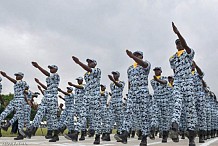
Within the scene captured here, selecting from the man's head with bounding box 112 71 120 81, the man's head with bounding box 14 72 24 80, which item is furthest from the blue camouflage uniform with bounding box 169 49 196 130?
the man's head with bounding box 14 72 24 80

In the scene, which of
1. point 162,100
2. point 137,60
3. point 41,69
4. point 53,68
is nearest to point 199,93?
point 162,100

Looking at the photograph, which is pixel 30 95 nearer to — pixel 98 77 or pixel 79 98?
pixel 79 98

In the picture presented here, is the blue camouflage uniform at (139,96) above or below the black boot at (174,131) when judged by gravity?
above

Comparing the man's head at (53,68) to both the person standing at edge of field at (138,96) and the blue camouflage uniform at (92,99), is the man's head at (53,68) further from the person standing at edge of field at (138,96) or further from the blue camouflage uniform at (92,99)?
the person standing at edge of field at (138,96)

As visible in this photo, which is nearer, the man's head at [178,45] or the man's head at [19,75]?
the man's head at [178,45]

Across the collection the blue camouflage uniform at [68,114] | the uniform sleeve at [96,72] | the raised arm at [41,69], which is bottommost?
the blue camouflage uniform at [68,114]

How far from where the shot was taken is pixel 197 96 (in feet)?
29.2

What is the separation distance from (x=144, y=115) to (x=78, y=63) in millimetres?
2062

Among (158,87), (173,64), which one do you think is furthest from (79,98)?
(173,64)

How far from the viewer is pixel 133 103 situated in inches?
300

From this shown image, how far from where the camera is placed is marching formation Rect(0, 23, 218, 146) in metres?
6.96

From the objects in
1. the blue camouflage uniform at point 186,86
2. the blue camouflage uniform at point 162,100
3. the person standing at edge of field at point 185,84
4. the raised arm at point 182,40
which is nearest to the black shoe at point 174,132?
the person standing at edge of field at point 185,84

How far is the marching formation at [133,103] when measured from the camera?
6.96 metres

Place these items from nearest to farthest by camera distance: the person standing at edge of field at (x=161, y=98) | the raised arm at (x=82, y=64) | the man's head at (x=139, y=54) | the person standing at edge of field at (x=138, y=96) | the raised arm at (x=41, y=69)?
1. the person standing at edge of field at (x=138, y=96)
2. the man's head at (x=139, y=54)
3. the raised arm at (x=82, y=64)
4. the raised arm at (x=41, y=69)
5. the person standing at edge of field at (x=161, y=98)
